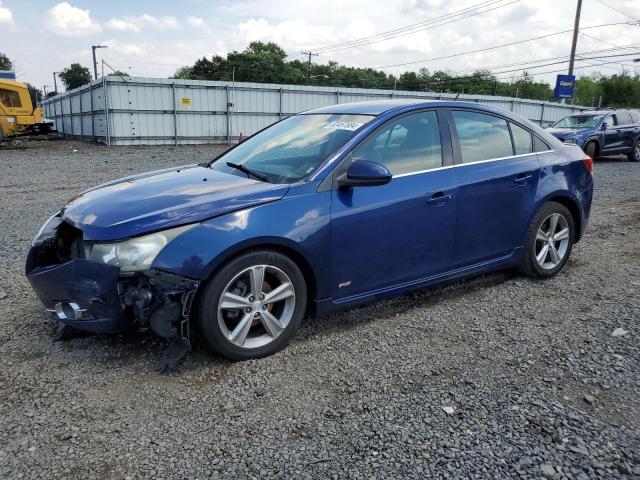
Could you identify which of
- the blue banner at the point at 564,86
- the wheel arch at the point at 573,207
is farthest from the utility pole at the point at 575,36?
the wheel arch at the point at 573,207

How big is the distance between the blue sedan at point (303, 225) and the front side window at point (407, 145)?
0.03 feet

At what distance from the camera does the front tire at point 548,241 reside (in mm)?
4555

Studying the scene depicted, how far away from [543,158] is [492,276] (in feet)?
3.85

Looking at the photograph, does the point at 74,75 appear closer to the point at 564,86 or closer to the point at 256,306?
the point at 564,86

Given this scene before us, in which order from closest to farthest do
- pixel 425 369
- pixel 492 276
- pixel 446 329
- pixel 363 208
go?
1. pixel 425 369
2. pixel 363 208
3. pixel 446 329
4. pixel 492 276

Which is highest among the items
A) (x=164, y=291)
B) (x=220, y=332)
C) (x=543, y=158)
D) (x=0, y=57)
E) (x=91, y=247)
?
(x=0, y=57)

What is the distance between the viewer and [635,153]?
645 inches

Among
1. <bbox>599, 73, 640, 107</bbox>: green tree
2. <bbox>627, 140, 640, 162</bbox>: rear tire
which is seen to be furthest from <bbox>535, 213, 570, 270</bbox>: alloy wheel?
<bbox>599, 73, 640, 107</bbox>: green tree

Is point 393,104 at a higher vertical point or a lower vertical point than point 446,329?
higher

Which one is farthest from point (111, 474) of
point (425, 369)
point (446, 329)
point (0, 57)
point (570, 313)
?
Result: point (0, 57)

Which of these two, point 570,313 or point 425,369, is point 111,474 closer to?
point 425,369

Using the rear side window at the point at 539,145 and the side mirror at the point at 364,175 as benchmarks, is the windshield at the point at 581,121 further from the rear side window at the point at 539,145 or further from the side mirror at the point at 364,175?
the side mirror at the point at 364,175

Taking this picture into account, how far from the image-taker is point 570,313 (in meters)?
4.03

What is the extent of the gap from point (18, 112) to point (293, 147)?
22619 mm
